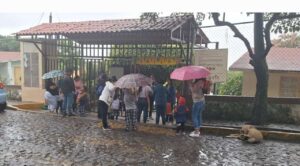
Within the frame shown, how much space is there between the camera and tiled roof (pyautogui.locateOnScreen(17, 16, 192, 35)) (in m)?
12.7

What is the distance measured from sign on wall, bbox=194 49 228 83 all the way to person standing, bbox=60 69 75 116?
441 cm

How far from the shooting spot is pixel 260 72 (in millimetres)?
10719

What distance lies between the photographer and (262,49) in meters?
10.7

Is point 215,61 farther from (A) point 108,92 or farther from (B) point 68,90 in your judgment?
(B) point 68,90

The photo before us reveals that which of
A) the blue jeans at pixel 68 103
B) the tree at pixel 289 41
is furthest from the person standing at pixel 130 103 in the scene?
the tree at pixel 289 41

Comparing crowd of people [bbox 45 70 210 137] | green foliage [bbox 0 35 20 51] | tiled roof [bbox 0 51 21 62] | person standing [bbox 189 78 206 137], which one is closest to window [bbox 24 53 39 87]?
crowd of people [bbox 45 70 210 137]

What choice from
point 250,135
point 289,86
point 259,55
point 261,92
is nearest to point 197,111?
point 250,135

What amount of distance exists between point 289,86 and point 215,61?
5378mm

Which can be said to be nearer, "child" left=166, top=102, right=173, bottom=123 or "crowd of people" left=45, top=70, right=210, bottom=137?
"crowd of people" left=45, top=70, right=210, bottom=137

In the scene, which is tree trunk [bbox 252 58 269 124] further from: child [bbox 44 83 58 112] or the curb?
child [bbox 44 83 58 112]

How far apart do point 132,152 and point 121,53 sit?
345 inches

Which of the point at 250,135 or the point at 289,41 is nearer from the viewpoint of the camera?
the point at 250,135

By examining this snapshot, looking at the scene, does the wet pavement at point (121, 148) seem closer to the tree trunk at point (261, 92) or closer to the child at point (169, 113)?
the child at point (169, 113)

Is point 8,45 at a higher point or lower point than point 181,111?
higher
